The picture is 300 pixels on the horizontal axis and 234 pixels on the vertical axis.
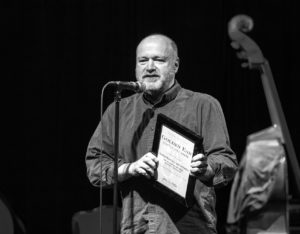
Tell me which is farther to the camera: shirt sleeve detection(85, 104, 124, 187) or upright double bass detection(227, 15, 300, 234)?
shirt sleeve detection(85, 104, 124, 187)

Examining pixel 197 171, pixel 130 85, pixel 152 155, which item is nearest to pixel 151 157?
pixel 152 155

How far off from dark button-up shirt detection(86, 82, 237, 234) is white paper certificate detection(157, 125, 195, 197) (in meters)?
0.11

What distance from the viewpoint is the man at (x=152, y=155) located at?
283 cm

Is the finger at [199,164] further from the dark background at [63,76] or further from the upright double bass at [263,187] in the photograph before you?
the dark background at [63,76]

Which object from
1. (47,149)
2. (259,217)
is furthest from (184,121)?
(47,149)

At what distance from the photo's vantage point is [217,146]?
2887mm

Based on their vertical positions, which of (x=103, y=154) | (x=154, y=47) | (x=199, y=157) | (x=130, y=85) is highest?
(x=154, y=47)

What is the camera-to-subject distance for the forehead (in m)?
3.11

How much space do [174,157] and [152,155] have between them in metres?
0.10

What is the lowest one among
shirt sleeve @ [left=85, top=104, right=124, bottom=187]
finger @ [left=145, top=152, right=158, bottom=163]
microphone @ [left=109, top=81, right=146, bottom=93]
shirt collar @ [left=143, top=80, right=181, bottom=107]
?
shirt sleeve @ [left=85, top=104, right=124, bottom=187]

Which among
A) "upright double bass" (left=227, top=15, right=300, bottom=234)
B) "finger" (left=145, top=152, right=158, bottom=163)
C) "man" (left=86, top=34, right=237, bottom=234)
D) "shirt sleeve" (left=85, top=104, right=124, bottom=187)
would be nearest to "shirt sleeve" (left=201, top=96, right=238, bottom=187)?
"man" (left=86, top=34, right=237, bottom=234)

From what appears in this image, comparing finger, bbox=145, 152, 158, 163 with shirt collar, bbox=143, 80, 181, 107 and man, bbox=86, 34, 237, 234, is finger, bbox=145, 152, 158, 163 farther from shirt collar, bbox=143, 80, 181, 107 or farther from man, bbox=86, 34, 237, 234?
shirt collar, bbox=143, 80, 181, 107

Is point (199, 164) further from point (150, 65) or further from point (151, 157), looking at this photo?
point (150, 65)

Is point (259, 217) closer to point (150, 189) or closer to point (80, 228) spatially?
point (150, 189)
